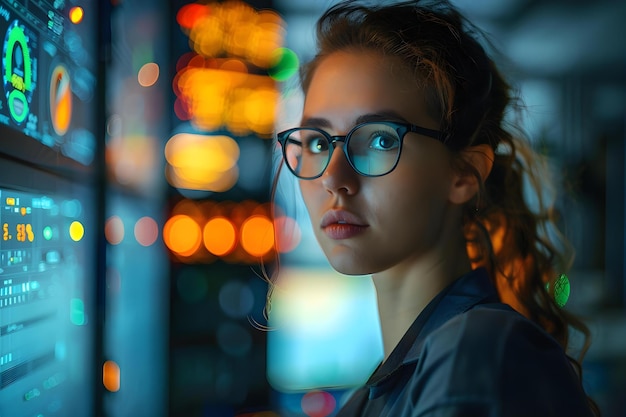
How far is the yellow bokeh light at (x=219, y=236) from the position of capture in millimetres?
3492

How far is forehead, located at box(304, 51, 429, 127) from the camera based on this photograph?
0.97 meters

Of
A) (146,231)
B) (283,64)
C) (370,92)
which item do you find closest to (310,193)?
(370,92)

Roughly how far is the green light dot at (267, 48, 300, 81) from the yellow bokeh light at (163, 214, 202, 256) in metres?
0.95

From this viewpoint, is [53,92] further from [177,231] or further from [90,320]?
[177,231]

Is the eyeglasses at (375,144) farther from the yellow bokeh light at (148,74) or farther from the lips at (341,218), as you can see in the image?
the yellow bokeh light at (148,74)

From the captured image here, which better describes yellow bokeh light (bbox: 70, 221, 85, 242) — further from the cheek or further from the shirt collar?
the shirt collar

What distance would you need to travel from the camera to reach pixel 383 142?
0.95 metres

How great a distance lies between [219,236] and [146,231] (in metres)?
0.41

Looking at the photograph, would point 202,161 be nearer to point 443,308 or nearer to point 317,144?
point 317,144

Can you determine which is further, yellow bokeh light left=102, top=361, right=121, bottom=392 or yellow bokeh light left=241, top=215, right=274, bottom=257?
yellow bokeh light left=241, top=215, right=274, bottom=257

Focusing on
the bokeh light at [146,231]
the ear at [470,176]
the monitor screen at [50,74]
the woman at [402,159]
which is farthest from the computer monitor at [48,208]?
the bokeh light at [146,231]

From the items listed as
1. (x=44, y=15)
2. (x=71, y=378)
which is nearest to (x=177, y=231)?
(x=71, y=378)

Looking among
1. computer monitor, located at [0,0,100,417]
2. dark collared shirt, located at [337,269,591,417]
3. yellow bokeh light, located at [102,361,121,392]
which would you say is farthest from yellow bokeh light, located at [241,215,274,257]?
dark collared shirt, located at [337,269,591,417]

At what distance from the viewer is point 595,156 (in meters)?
2.97
